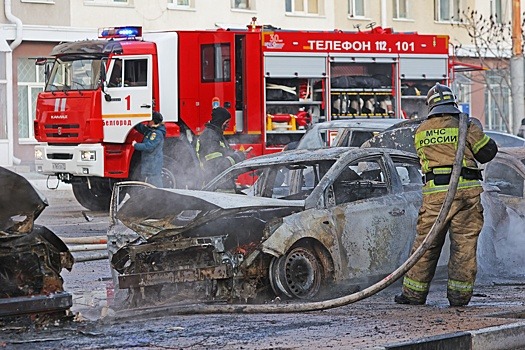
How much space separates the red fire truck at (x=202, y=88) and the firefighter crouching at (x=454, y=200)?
301 inches

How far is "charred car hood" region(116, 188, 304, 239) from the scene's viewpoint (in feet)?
28.1

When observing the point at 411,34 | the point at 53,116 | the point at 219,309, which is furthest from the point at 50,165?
the point at 219,309

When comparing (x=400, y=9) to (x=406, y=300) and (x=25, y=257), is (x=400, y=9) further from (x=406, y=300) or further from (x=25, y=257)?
(x=25, y=257)

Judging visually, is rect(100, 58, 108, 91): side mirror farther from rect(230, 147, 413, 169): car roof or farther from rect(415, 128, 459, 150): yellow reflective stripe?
rect(415, 128, 459, 150): yellow reflective stripe

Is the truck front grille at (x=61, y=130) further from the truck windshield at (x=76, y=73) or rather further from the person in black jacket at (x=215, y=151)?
the person in black jacket at (x=215, y=151)

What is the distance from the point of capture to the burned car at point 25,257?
23.4 feet

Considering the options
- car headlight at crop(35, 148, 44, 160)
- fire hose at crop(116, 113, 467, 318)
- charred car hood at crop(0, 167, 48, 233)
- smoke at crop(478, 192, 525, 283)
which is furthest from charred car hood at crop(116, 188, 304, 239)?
car headlight at crop(35, 148, 44, 160)

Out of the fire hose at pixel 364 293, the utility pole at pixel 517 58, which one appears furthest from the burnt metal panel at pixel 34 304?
the utility pole at pixel 517 58

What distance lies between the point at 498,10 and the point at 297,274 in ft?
103

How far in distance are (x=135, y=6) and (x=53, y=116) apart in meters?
11.8

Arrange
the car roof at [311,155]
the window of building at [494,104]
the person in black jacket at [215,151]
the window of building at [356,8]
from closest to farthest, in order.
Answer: the car roof at [311,155], the person in black jacket at [215,151], the window of building at [356,8], the window of building at [494,104]

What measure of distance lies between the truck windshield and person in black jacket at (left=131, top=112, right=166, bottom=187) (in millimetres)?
1593

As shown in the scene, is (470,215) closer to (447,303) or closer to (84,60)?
(447,303)

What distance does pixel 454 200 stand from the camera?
834 centimetres
